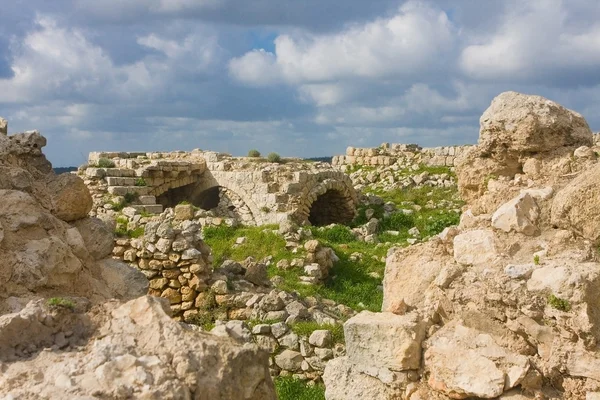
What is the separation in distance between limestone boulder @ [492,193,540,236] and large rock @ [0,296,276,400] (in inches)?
86.1

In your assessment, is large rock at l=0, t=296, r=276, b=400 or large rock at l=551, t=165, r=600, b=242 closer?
large rock at l=0, t=296, r=276, b=400

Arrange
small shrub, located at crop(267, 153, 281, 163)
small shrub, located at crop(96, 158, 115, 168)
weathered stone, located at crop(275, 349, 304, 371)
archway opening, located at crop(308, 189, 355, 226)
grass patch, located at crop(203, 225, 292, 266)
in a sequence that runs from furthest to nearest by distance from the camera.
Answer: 1. small shrub, located at crop(267, 153, 281, 163)
2. archway opening, located at crop(308, 189, 355, 226)
3. small shrub, located at crop(96, 158, 115, 168)
4. grass patch, located at crop(203, 225, 292, 266)
5. weathered stone, located at crop(275, 349, 304, 371)

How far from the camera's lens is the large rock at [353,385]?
3.82 meters

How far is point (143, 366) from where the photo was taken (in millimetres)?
2535

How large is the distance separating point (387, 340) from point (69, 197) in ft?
Result: 7.83

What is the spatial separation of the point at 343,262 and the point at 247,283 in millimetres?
3069

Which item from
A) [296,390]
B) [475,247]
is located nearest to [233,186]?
[296,390]

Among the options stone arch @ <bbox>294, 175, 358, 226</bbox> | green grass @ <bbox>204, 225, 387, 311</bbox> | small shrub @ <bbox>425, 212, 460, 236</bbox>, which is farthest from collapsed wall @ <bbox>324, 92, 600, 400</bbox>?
stone arch @ <bbox>294, 175, 358, 226</bbox>

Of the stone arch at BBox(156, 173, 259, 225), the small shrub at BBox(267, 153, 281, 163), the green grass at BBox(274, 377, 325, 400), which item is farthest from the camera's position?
the small shrub at BBox(267, 153, 281, 163)

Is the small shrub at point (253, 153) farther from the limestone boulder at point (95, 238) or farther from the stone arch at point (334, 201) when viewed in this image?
the limestone boulder at point (95, 238)

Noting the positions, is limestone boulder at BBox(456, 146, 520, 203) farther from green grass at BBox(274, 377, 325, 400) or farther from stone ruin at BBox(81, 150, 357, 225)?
stone ruin at BBox(81, 150, 357, 225)

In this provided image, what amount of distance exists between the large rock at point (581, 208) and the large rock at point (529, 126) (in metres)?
1.19

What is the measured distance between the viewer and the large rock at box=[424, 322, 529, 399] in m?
3.46

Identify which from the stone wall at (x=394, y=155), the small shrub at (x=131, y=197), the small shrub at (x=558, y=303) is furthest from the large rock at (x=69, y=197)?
the stone wall at (x=394, y=155)
